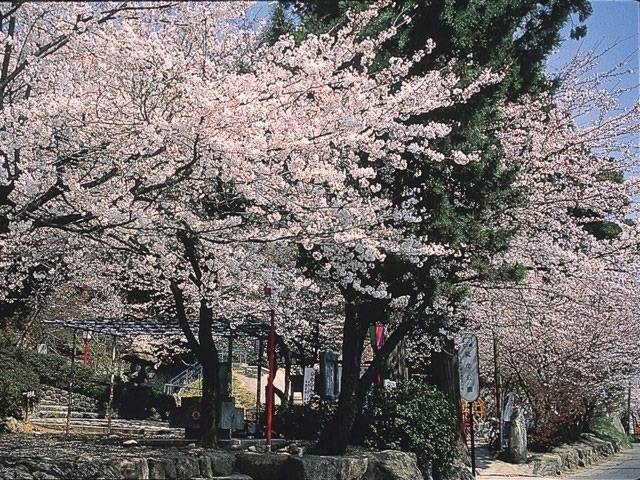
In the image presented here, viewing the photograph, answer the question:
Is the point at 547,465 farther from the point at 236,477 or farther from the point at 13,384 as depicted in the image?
the point at 13,384

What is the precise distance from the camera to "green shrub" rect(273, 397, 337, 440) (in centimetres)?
1491

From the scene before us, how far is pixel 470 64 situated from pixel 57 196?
19.0ft

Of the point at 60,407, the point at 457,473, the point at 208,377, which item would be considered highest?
the point at 208,377

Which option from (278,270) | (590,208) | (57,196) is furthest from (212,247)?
(590,208)

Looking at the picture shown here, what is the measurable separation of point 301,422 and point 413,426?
13.0 feet

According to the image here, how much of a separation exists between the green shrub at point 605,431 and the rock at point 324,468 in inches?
878

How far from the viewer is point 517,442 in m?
16.8

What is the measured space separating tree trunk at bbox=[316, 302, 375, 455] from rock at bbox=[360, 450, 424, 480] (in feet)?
2.22

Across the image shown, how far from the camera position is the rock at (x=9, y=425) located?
1634 cm

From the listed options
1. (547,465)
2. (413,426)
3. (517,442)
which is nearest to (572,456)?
(547,465)

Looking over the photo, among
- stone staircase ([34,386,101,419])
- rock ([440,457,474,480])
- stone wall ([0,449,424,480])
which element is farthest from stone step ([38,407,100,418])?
stone wall ([0,449,424,480])

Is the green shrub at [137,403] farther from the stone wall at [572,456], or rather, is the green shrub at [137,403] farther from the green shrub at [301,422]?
the stone wall at [572,456]

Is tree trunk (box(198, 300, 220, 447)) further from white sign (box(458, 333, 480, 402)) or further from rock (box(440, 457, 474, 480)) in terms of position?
white sign (box(458, 333, 480, 402))

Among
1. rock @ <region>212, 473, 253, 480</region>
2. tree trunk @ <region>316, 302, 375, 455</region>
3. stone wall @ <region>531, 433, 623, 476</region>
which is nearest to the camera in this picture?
rock @ <region>212, 473, 253, 480</region>
